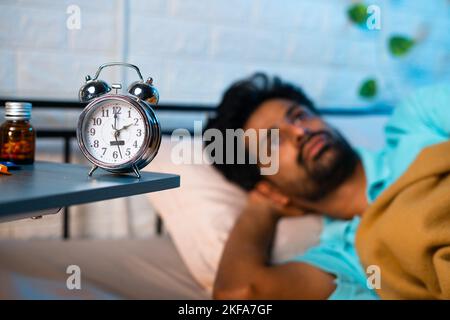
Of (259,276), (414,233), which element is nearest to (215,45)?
(259,276)

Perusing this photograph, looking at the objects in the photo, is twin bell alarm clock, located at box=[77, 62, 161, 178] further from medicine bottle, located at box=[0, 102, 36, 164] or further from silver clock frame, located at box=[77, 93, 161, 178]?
medicine bottle, located at box=[0, 102, 36, 164]

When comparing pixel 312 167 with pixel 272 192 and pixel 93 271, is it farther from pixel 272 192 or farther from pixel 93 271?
pixel 93 271

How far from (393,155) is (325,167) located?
18 cm

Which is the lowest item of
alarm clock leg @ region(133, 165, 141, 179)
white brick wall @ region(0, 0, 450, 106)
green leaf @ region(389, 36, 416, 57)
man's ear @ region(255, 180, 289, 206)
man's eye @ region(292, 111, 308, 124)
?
alarm clock leg @ region(133, 165, 141, 179)

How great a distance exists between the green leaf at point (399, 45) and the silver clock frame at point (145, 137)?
4.91 ft

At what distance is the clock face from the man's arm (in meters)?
0.50

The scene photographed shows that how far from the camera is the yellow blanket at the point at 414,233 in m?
0.95

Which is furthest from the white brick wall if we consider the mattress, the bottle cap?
the bottle cap

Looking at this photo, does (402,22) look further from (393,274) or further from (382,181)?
(393,274)

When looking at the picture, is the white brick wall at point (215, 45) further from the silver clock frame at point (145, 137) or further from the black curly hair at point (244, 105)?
the silver clock frame at point (145, 137)

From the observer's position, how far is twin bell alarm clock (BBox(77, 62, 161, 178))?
76 cm

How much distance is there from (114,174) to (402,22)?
1.65 metres

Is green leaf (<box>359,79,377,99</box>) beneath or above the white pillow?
above

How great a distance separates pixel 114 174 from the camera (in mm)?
781
